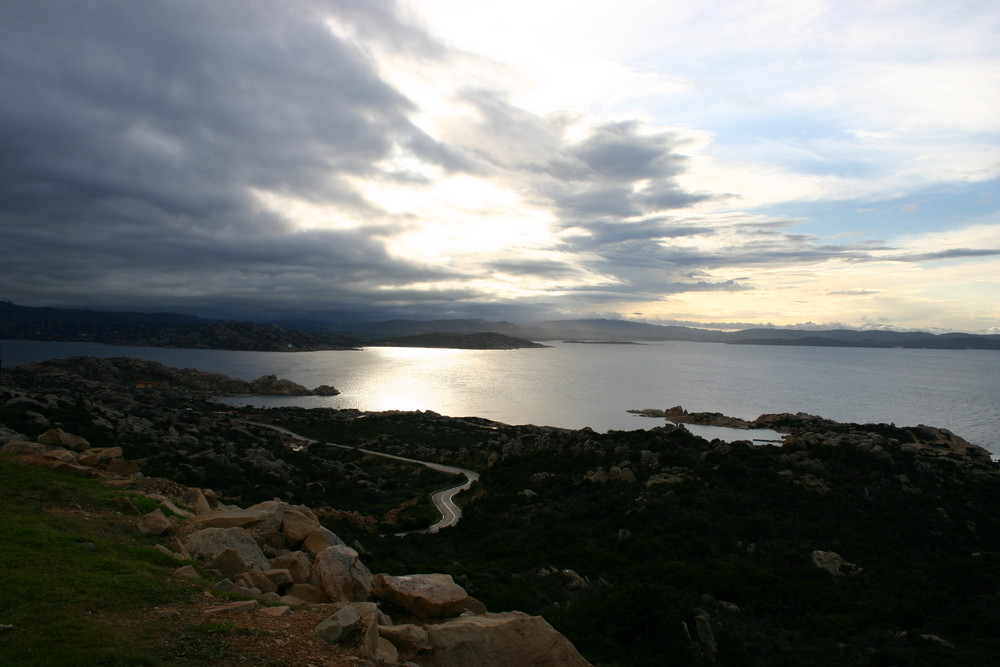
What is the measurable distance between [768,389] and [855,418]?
161 ft

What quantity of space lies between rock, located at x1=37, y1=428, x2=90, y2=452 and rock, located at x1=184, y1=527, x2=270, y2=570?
1779 cm

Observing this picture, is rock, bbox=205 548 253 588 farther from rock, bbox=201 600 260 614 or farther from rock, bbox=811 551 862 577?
rock, bbox=811 551 862 577

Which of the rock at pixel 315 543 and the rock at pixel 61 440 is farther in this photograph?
the rock at pixel 61 440

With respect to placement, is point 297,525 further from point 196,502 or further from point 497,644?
point 497,644

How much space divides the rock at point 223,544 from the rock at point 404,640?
17.0 ft

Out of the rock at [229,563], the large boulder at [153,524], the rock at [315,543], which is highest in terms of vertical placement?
the large boulder at [153,524]

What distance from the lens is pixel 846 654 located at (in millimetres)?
19250

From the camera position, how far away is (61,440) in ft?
84.8

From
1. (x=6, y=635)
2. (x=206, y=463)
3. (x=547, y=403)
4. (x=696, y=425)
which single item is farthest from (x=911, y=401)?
(x=6, y=635)

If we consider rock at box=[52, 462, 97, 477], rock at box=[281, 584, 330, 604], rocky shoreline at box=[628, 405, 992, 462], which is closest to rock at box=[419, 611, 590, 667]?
rock at box=[281, 584, 330, 604]

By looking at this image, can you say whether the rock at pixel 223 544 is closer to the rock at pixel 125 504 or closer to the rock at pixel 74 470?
the rock at pixel 125 504

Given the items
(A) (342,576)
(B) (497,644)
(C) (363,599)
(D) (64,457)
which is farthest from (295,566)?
(D) (64,457)

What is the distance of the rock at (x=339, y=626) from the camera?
9.52 meters

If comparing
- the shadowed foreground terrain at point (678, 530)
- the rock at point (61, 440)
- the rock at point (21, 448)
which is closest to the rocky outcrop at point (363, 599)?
the shadowed foreground terrain at point (678, 530)
